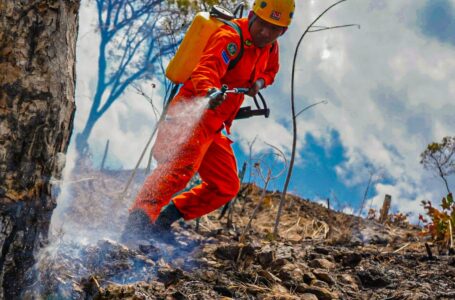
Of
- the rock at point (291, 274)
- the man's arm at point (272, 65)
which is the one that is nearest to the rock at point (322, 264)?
the rock at point (291, 274)

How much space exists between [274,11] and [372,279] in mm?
2126

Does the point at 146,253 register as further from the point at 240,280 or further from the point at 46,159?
the point at 46,159

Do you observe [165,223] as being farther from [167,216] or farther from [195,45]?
[195,45]

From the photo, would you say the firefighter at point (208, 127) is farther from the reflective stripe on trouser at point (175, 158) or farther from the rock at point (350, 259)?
the rock at point (350, 259)

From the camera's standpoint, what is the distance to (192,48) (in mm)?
3877

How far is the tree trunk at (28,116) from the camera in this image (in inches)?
74.9

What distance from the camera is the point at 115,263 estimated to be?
2873 mm

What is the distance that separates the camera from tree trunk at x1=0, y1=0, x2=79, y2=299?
1902 millimetres

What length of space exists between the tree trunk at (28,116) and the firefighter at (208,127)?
1.54 meters

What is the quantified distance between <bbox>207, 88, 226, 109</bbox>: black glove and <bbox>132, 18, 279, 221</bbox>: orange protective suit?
91 mm

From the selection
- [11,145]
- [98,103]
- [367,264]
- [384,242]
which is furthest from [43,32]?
[98,103]

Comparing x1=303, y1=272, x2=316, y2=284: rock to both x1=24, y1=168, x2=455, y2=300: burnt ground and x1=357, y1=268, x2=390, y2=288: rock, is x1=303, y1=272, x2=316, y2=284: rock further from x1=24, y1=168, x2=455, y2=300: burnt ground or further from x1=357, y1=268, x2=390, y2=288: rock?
x1=357, y1=268, x2=390, y2=288: rock

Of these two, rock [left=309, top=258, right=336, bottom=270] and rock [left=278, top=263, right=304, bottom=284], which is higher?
rock [left=309, top=258, right=336, bottom=270]

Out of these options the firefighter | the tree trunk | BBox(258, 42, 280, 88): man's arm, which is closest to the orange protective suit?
the firefighter
